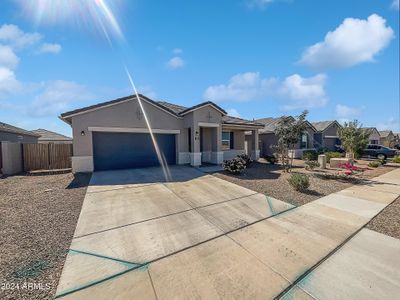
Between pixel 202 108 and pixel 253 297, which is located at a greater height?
pixel 202 108

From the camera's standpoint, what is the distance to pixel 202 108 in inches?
543

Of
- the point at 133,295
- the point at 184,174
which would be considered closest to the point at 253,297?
the point at 133,295

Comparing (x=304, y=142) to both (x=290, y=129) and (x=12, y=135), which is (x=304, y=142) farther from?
(x=12, y=135)

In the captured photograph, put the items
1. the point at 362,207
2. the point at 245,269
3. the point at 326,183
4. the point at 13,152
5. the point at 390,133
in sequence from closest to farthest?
the point at 245,269 → the point at 362,207 → the point at 326,183 → the point at 13,152 → the point at 390,133

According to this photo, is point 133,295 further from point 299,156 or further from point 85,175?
point 299,156

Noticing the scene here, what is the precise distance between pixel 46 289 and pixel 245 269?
3010 mm

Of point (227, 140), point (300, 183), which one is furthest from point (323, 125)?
point (300, 183)

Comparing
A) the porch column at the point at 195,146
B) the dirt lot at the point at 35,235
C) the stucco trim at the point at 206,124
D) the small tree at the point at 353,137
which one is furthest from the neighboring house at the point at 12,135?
the small tree at the point at 353,137

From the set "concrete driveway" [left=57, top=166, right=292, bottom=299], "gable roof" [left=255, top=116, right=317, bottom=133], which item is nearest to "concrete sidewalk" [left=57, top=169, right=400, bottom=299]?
"concrete driveway" [left=57, top=166, right=292, bottom=299]

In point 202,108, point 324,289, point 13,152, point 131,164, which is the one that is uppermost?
point 202,108

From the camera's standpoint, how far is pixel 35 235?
4270 mm

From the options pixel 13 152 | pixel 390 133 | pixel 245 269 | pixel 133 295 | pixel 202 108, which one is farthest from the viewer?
pixel 390 133

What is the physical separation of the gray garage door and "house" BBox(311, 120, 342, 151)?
21.9 m

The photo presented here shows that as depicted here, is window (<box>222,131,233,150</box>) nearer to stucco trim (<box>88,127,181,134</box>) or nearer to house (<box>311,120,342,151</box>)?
stucco trim (<box>88,127,181,134</box>)
